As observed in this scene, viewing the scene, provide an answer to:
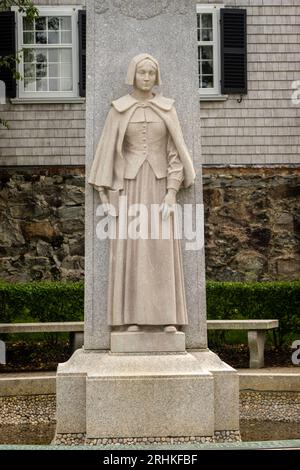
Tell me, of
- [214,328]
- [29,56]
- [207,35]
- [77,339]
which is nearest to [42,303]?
[77,339]

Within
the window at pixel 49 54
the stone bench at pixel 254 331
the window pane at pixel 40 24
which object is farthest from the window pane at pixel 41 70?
the stone bench at pixel 254 331

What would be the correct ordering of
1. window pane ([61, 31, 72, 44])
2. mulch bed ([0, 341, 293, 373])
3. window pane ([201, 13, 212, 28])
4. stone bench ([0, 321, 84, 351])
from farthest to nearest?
window pane ([201, 13, 212, 28]) → window pane ([61, 31, 72, 44]) → mulch bed ([0, 341, 293, 373]) → stone bench ([0, 321, 84, 351])

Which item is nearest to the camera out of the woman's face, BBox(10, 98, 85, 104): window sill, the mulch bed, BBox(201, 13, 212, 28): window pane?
the woman's face

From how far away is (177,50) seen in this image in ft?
25.7

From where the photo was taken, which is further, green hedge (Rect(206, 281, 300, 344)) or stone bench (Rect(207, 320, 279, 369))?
green hedge (Rect(206, 281, 300, 344))

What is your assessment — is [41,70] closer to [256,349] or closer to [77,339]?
[77,339]

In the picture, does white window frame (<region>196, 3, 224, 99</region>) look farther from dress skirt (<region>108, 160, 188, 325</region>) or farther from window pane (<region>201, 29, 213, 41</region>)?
dress skirt (<region>108, 160, 188, 325</region>)

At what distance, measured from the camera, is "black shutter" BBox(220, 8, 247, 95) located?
16.7m

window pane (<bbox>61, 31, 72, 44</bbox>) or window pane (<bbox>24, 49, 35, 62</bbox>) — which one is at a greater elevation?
window pane (<bbox>61, 31, 72, 44</bbox>)

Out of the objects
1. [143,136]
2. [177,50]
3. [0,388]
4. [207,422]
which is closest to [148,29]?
[177,50]

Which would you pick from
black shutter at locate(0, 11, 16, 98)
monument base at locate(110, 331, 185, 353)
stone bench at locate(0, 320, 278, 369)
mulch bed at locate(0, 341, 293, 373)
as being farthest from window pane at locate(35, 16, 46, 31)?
monument base at locate(110, 331, 185, 353)

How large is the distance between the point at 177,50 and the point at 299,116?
9.37 m

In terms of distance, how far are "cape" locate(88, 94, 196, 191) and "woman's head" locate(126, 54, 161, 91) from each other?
149 mm
